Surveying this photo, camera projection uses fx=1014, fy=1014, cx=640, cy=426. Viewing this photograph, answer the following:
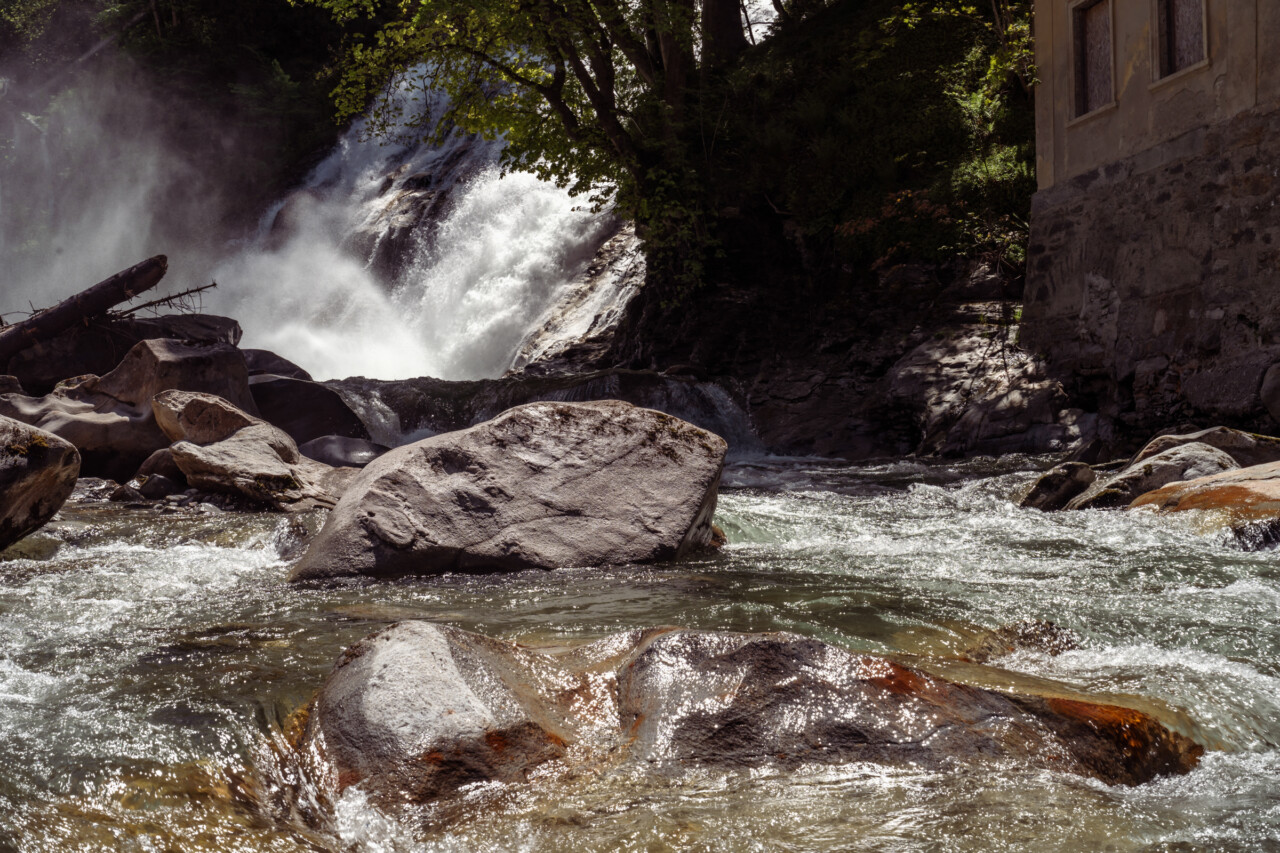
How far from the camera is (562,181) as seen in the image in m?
16.9

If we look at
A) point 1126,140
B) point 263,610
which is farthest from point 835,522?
point 1126,140

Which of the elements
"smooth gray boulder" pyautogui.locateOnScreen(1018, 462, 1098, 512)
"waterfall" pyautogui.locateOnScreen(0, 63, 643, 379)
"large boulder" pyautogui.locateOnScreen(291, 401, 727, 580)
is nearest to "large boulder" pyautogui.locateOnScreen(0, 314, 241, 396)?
"waterfall" pyautogui.locateOnScreen(0, 63, 643, 379)

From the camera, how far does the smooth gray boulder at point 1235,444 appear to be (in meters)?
7.86

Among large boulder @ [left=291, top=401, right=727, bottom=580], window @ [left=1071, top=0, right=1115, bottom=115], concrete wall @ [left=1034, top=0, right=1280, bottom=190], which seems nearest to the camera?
large boulder @ [left=291, top=401, right=727, bottom=580]

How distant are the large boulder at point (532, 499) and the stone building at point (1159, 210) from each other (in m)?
6.54

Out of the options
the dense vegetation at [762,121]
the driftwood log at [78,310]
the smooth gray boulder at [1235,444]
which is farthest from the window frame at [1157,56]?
the driftwood log at [78,310]

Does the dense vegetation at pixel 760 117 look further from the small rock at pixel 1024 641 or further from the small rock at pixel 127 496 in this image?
the small rock at pixel 1024 641

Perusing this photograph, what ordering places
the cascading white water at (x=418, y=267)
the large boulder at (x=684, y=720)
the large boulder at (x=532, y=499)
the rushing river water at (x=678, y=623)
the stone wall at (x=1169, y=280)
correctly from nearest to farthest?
the rushing river water at (x=678, y=623) < the large boulder at (x=684, y=720) < the large boulder at (x=532, y=499) < the stone wall at (x=1169, y=280) < the cascading white water at (x=418, y=267)

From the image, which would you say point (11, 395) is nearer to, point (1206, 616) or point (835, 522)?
point (835, 522)

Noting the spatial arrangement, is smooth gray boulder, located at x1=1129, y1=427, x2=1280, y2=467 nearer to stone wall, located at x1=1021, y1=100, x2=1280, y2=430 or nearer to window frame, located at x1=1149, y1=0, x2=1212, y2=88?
stone wall, located at x1=1021, y1=100, x2=1280, y2=430

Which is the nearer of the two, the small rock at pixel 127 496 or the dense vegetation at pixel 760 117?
the small rock at pixel 127 496

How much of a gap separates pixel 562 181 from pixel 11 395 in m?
9.21

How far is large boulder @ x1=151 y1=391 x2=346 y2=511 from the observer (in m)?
8.28

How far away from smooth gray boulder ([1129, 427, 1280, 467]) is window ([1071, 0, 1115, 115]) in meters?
4.92
